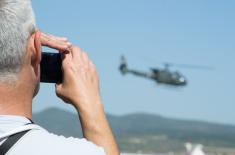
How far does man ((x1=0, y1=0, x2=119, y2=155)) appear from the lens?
264 centimetres

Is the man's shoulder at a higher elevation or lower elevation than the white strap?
lower

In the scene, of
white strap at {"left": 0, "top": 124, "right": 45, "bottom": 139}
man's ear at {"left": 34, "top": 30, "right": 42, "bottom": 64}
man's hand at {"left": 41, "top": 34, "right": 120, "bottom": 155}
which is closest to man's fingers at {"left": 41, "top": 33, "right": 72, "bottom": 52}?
man's hand at {"left": 41, "top": 34, "right": 120, "bottom": 155}

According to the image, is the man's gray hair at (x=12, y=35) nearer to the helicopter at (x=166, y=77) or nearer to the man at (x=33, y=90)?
the man at (x=33, y=90)

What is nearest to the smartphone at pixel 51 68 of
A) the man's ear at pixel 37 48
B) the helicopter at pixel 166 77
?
the man's ear at pixel 37 48

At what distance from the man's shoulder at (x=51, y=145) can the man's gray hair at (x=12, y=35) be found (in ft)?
0.81

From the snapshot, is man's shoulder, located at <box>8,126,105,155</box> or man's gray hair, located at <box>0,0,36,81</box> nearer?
man's shoulder, located at <box>8,126,105,155</box>

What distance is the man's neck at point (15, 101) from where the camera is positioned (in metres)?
2.73

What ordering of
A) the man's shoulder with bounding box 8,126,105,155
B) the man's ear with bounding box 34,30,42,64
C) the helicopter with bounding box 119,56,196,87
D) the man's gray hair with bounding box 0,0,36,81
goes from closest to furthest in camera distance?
1. the man's shoulder with bounding box 8,126,105,155
2. the man's gray hair with bounding box 0,0,36,81
3. the man's ear with bounding box 34,30,42,64
4. the helicopter with bounding box 119,56,196,87

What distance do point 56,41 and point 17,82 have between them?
37 centimetres

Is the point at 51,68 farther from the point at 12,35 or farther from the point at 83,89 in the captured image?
the point at 12,35

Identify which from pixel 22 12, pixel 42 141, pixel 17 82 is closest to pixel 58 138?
pixel 42 141

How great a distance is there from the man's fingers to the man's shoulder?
0.46 m

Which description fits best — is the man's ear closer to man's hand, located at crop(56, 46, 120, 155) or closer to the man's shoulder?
man's hand, located at crop(56, 46, 120, 155)

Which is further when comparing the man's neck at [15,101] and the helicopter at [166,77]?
the helicopter at [166,77]
